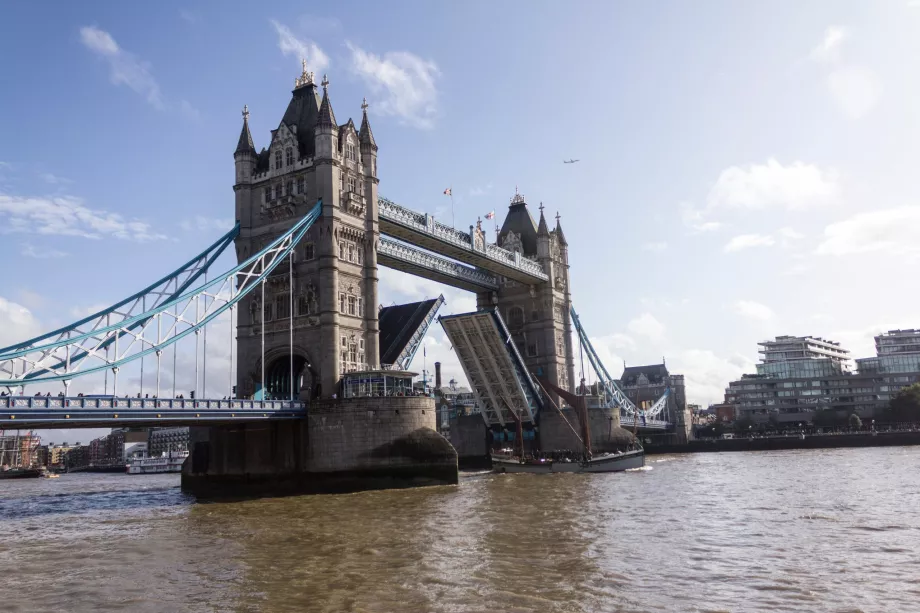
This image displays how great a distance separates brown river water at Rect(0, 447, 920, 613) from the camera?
16.6 meters

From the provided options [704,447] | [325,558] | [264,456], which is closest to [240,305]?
[264,456]

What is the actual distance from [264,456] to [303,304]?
10763 mm

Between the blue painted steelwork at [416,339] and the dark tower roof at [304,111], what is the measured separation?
18.2 meters

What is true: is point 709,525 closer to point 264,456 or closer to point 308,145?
point 264,456

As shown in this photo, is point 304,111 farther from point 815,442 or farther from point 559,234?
point 815,442

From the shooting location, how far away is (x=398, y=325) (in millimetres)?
65125

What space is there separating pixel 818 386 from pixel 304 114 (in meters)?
118

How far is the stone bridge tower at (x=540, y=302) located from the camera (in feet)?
278

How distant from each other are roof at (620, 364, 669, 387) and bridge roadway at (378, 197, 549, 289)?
87.0 m

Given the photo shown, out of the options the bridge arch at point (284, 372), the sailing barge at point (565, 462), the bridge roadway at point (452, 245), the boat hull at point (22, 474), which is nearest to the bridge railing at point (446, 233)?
the bridge roadway at point (452, 245)

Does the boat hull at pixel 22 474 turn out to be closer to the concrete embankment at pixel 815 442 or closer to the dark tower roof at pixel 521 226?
the dark tower roof at pixel 521 226

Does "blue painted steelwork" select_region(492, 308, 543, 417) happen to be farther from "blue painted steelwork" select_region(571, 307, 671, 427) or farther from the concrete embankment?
Answer: the concrete embankment

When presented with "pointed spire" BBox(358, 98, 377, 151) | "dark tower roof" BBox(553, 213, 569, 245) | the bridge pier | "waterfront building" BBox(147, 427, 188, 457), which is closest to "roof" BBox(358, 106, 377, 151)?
"pointed spire" BBox(358, 98, 377, 151)

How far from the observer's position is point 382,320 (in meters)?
66.6
